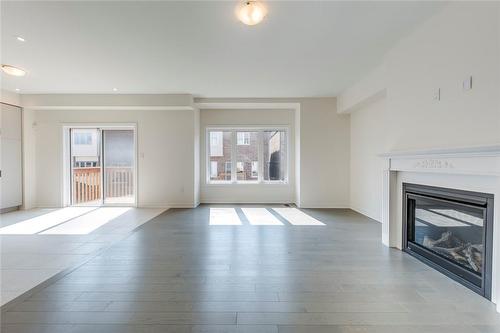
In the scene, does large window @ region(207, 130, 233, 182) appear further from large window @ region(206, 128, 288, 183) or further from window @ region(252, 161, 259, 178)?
window @ region(252, 161, 259, 178)

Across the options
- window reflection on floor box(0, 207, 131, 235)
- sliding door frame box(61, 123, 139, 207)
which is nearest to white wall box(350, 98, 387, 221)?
window reflection on floor box(0, 207, 131, 235)

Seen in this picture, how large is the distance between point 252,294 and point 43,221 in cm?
481

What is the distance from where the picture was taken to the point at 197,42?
328 cm

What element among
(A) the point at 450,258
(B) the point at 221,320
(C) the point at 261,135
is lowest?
(B) the point at 221,320

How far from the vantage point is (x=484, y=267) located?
2.10 metres

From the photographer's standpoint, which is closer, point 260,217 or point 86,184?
point 260,217

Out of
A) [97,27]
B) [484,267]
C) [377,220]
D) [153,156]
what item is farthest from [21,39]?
[377,220]

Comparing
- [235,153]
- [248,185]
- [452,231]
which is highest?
[235,153]

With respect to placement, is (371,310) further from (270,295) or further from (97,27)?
(97,27)

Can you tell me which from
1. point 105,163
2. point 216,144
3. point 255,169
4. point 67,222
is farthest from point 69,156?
point 255,169

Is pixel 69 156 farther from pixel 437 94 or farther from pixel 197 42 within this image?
pixel 437 94

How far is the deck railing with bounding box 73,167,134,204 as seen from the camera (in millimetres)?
6414

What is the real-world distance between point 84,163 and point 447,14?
769cm

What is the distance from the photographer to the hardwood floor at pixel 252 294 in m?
1.76
